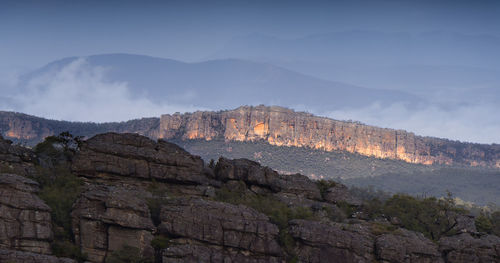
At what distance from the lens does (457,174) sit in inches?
7835

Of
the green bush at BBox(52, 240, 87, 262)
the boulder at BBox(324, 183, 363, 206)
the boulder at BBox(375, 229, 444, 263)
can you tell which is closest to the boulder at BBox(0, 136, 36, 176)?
the green bush at BBox(52, 240, 87, 262)

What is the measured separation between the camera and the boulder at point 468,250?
6538 cm

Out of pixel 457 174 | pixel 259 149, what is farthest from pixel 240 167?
pixel 457 174

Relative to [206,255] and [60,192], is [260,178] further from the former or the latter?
[60,192]

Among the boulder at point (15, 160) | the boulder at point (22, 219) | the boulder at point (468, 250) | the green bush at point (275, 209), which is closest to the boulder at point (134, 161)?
the green bush at point (275, 209)

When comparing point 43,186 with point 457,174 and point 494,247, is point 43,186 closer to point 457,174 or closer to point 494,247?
point 494,247

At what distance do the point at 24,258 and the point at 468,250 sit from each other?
39.8 m

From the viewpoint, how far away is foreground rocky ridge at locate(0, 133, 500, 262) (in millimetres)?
54312

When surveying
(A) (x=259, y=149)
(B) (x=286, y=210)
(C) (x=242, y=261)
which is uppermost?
(A) (x=259, y=149)

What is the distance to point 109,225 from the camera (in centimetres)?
5541

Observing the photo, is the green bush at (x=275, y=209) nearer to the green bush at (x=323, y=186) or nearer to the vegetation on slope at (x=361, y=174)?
the green bush at (x=323, y=186)

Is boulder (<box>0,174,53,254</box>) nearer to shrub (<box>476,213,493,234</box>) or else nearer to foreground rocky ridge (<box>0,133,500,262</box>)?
foreground rocky ridge (<box>0,133,500,262</box>)

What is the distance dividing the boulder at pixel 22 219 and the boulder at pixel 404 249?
92.6 ft

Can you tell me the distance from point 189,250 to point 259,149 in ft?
465
